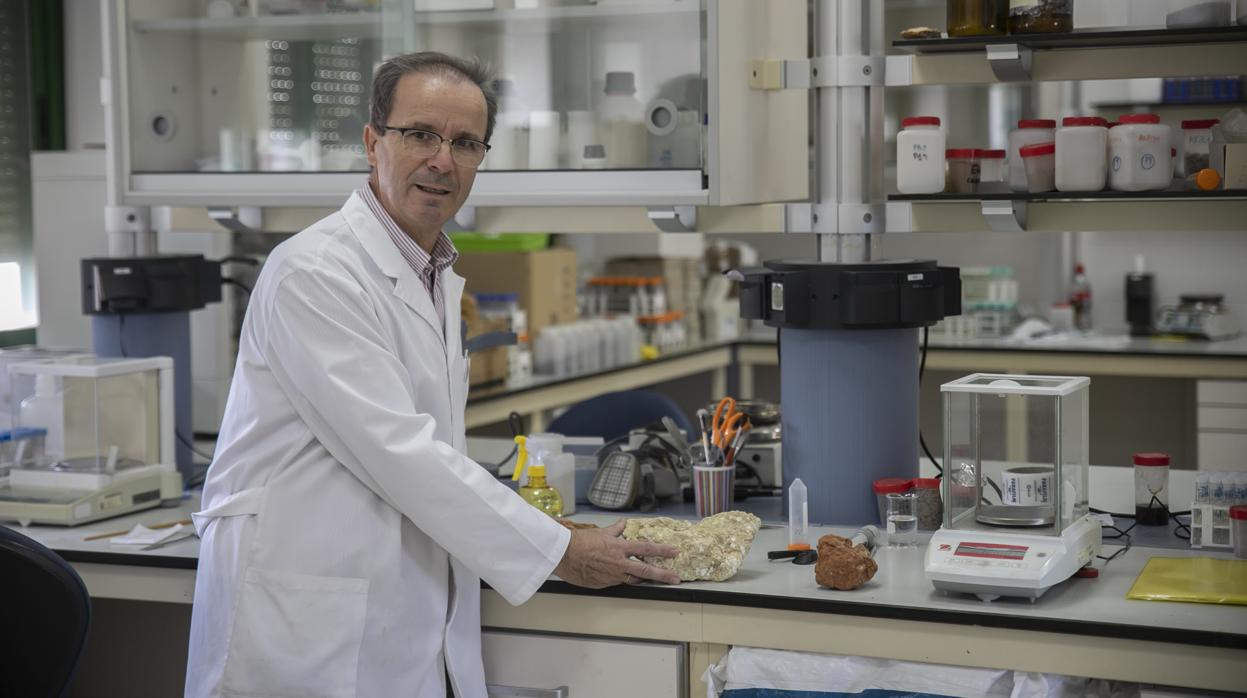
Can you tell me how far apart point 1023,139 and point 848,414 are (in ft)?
1.96

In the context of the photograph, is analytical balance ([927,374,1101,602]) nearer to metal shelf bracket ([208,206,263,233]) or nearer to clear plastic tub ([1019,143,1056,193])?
clear plastic tub ([1019,143,1056,193])

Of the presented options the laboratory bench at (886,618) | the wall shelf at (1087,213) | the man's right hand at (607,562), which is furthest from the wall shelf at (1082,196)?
the man's right hand at (607,562)

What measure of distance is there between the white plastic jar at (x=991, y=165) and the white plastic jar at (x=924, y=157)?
0.09 meters

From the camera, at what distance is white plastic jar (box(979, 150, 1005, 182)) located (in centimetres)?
250

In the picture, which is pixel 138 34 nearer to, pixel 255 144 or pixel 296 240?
pixel 255 144

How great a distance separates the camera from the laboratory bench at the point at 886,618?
1.87 meters

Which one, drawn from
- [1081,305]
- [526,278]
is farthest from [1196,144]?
[1081,305]

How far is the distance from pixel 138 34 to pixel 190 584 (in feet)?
4.68

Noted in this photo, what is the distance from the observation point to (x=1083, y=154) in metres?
2.32

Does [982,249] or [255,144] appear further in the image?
[982,249]

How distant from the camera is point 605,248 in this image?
6621 millimetres

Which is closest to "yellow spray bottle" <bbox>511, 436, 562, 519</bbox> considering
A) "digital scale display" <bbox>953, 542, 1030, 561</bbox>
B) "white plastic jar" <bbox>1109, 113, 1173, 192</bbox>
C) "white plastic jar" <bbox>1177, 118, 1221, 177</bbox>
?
"digital scale display" <bbox>953, 542, 1030, 561</bbox>

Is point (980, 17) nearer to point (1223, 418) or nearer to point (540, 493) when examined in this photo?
point (540, 493)

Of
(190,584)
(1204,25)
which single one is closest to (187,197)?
(190,584)
